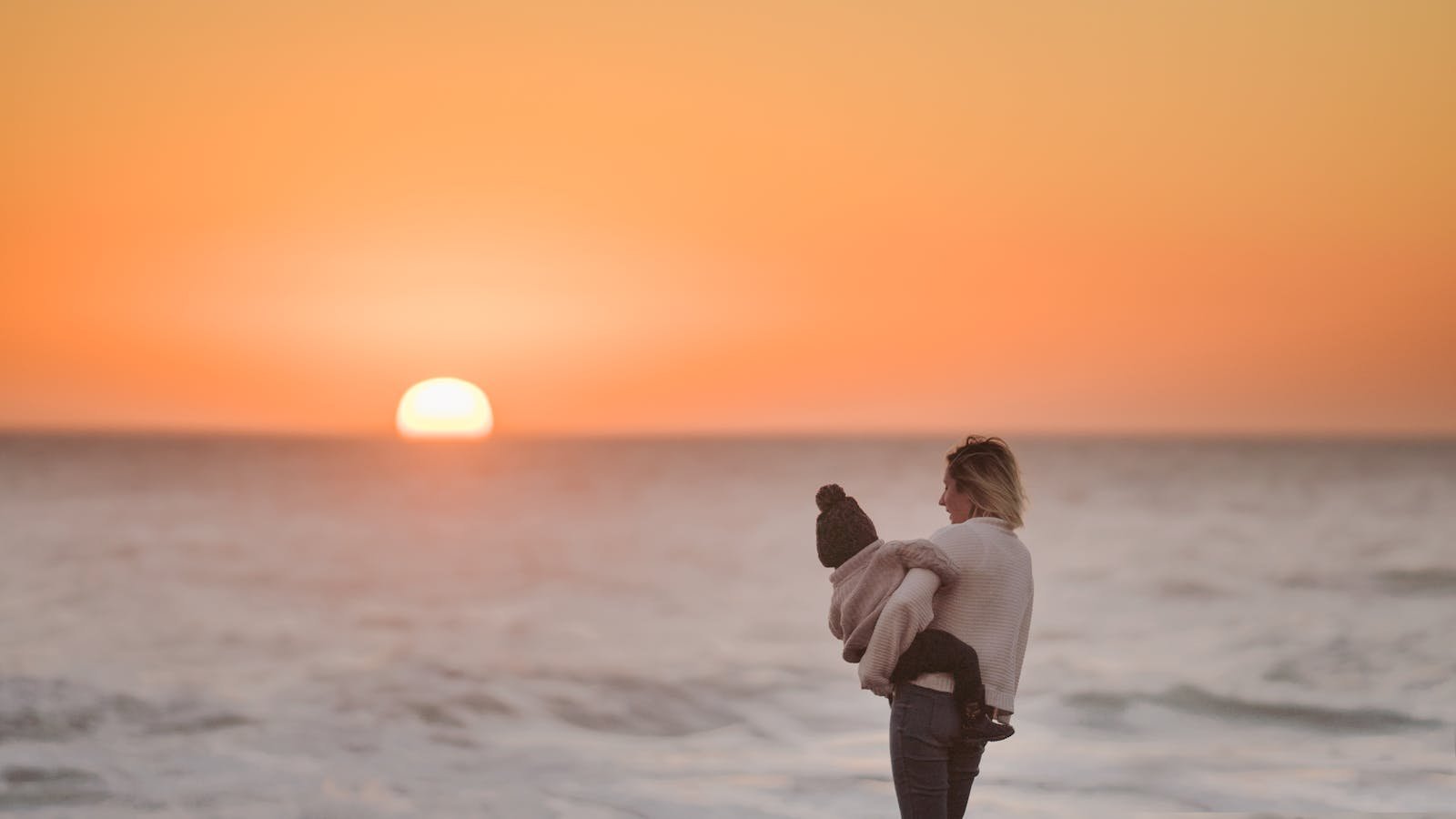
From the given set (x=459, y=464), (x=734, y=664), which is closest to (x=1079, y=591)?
(x=734, y=664)

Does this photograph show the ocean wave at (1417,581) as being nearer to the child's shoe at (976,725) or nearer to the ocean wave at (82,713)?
the ocean wave at (82,713)

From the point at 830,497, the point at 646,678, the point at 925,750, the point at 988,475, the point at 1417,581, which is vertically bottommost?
the point at 925,750

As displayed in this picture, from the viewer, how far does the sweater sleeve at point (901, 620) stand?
385cm

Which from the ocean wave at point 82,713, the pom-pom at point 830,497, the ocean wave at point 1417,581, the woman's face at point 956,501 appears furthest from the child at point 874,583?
the ocean wave at point 1417,581

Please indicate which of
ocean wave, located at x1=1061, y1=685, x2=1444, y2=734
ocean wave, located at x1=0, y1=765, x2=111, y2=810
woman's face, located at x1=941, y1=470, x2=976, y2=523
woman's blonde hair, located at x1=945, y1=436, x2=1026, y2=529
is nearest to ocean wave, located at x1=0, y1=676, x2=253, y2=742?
ocean wave, located at x1=0, y1=765, x2=111, y2=810

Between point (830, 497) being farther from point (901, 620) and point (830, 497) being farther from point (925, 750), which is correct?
point (925, 750)

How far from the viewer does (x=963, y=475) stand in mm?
4086

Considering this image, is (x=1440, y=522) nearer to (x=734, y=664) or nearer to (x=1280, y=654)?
(x=1280, y=654)

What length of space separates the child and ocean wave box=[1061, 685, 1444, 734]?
811cm

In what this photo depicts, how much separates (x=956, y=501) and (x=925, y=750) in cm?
76

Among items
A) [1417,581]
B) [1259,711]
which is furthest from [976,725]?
[1417,581]

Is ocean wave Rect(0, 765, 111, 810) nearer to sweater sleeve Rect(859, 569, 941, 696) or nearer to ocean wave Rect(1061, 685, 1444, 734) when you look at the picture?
sweater sleeve Rect(859, 569, 941, 696)

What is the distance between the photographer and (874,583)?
3934mm

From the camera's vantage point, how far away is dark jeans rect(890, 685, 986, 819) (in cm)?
410
